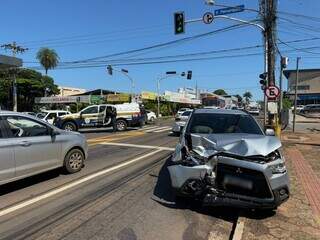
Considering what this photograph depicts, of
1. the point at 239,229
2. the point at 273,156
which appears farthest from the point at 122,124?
the point at 239,229

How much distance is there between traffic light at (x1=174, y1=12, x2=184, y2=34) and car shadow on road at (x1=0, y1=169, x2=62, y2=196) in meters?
16.0

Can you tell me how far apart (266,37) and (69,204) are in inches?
723

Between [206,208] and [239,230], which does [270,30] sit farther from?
[239,230]

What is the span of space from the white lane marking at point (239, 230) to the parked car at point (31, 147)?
4530 mm

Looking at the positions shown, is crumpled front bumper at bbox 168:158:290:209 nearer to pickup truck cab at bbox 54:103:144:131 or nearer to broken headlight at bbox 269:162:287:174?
broken headlight at bbox 269:162:287:174

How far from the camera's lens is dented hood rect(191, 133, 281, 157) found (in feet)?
23.8

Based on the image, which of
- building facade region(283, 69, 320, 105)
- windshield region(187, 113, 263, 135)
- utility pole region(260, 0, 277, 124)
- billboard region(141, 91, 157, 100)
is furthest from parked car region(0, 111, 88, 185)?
building facade region(283, 69, 320, 105)

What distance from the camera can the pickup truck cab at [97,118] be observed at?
2939cm

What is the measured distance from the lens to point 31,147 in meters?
9.42

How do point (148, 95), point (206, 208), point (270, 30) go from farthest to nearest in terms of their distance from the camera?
point (148, 95), point (270, 30), point (206, 208)

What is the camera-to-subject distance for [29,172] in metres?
9.41

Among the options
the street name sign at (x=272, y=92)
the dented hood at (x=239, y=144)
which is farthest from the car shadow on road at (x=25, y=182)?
the street name sign at (x=272, y=92)

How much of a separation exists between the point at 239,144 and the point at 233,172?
496 mm

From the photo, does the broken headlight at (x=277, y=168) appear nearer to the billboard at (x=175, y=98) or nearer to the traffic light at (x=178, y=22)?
the traffic light at (x=178, y=22)
